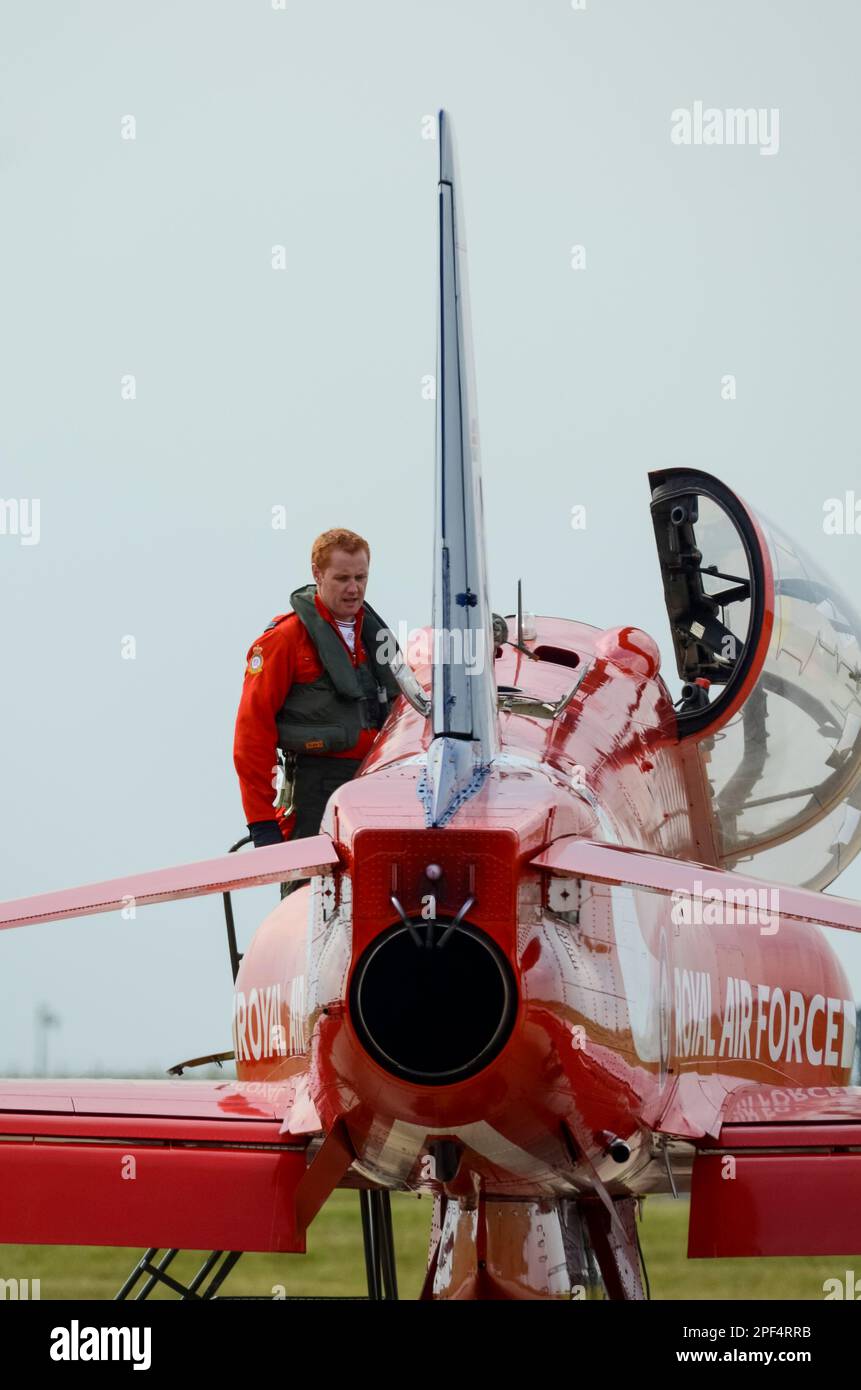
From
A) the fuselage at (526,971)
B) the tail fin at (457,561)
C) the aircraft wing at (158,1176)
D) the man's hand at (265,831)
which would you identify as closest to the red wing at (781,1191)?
the fuselage at (526,971)

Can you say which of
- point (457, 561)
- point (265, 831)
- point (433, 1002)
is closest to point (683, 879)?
point (433, 1002)

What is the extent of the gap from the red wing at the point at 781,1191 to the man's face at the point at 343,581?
3.44m

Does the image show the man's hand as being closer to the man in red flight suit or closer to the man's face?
the man in red flight suit

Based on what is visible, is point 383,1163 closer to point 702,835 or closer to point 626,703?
point 626,703

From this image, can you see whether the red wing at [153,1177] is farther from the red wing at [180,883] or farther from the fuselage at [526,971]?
the red wing at [180,883]

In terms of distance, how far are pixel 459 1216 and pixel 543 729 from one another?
1962 millimetres

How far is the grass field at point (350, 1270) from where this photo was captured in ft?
80.7

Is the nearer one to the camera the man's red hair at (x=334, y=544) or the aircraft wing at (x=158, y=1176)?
the aircraft wing at (x=158, y=1176)

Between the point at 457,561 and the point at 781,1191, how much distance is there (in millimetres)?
2645

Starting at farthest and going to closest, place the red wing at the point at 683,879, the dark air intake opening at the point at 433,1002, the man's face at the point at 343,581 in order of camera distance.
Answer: the man's face at the point at 343,581 → the dark air intake opening at the point at 433,1002 → the red wing at the point at 683,879

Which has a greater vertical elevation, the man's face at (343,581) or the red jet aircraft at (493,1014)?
the man's face at (343,581)

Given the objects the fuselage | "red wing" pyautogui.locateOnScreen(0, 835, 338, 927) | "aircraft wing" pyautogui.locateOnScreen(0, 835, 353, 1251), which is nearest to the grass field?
the fuselage

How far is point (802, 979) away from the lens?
10352 mm
